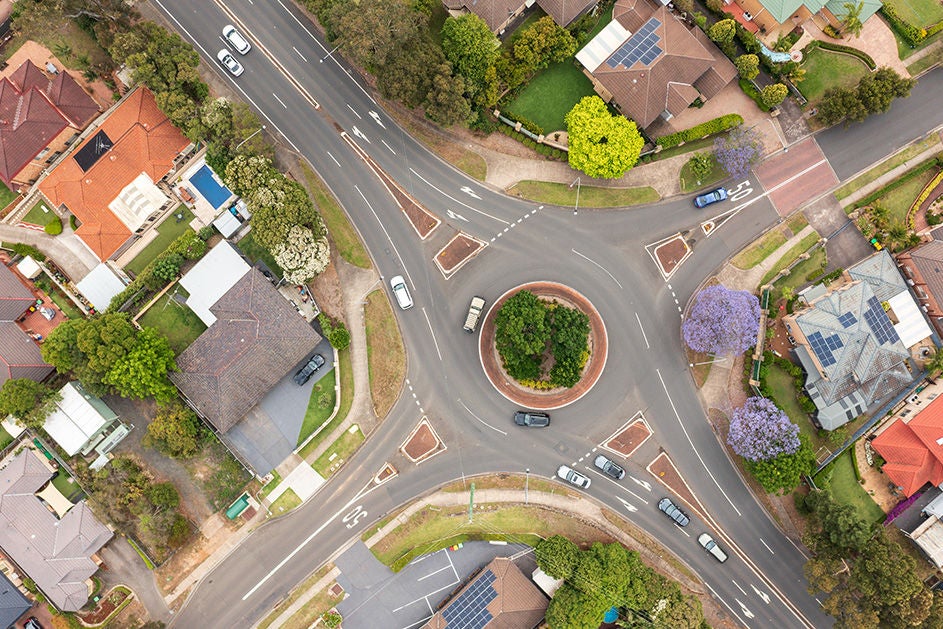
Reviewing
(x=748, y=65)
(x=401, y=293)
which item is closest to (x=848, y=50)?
(x=748, y=65)

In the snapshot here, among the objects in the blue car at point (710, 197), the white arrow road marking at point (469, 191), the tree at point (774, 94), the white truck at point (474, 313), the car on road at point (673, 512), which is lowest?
the car on road at point (673, 512)

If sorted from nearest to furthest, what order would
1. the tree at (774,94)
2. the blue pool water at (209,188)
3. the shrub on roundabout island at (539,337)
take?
1. the shrub on roundabout island at (539,337)
2. the tree at (774,94)
3. the blue pool water at (209,188)

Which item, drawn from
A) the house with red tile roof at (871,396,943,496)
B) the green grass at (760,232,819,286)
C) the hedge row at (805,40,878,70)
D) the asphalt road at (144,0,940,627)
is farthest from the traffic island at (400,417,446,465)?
the hedge row at (805,40,878,70)

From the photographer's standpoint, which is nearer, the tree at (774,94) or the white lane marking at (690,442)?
the tree at (774,94)

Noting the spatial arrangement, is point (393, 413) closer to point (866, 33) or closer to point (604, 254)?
point (604, 254)

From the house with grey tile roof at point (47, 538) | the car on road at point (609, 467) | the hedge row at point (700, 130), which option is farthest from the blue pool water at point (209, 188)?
the car on road at point (609, 467)

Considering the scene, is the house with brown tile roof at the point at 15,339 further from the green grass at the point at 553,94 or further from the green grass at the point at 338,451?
the green grass at the point at 553,94

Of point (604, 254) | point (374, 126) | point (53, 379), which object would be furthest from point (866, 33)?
point (53, 379)
